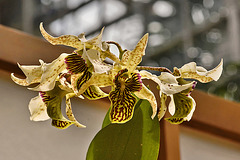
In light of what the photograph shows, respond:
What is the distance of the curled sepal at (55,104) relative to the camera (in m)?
0.64

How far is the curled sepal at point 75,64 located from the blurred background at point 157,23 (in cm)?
309

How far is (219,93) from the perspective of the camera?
8.47ft

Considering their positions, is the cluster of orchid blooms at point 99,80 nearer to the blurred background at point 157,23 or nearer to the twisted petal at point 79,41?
the twisted petal at point 79,41

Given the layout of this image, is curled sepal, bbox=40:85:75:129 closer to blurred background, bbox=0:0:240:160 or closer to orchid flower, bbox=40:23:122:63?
orchid flower, bbox=40:23:122:63

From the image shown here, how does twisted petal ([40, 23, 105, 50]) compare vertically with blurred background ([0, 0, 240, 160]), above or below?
below

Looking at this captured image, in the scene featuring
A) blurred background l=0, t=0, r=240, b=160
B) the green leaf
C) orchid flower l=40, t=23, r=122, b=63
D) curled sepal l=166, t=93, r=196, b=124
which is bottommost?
the green leaf

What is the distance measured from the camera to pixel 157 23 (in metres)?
4.64

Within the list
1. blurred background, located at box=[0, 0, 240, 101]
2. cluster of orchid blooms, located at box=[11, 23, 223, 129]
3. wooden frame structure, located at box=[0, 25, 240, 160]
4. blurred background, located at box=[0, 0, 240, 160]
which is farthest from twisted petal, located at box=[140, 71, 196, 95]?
blurred background, located at box=[0, 0, 240, 101]

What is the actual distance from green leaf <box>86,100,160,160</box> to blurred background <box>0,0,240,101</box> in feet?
10.0

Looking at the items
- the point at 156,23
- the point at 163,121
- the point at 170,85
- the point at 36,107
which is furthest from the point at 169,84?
the point at 156,23

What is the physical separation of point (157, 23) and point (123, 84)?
406 cm

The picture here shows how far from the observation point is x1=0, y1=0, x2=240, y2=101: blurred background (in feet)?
13.3

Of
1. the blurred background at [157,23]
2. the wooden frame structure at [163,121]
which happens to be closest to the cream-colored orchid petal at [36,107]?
the wooden frame structure at [163,121]

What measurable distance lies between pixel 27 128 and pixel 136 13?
380cm
